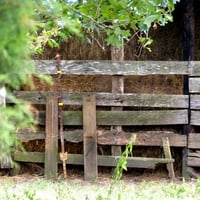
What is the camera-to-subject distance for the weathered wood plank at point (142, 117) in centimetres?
498

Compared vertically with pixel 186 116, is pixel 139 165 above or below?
below

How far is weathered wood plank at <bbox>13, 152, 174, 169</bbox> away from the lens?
498 cm

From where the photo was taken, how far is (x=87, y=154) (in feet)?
16.4

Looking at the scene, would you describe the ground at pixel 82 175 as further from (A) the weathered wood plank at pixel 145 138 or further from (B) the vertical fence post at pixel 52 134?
(A) the weathered wood plank at pixel 145 138

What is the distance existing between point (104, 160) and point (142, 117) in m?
0.70

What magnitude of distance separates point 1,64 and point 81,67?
427cm

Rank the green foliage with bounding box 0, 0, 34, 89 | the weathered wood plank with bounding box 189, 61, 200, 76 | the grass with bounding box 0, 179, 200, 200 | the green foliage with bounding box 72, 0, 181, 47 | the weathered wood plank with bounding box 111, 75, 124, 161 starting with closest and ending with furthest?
the green foliage with bounding box 0, 0, 34, 89, the green foliage with bounding box 72, 0, 181, 47, the grass with bounding box 0, 179, 200, 200, the weathered wood plank with bounding box 189, 61, 200, 76, the weathered wood plank with bounding box 111, 75, 124, 161

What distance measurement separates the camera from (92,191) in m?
4.29

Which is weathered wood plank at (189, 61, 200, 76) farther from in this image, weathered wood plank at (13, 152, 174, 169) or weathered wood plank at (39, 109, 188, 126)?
weathered wood plank at (13, 152, 174, 169)

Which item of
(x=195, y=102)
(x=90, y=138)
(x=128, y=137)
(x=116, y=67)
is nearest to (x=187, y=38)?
(x=195, y=102)

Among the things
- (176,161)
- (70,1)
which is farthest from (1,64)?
(176,161)

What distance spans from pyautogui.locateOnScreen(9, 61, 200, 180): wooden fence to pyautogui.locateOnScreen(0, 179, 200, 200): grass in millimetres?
347

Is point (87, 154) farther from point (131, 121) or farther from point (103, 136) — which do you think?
point (131, 121)

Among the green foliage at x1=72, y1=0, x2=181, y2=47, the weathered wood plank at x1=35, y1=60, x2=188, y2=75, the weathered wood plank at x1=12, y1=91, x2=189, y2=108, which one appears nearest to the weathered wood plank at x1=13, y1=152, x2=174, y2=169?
the weathered wood plank at x1=12, y1=91, x2=189, y2=108
